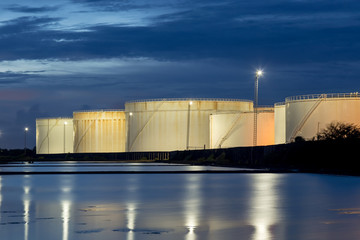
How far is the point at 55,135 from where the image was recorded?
136 metres

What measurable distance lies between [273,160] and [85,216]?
4438 centimetres

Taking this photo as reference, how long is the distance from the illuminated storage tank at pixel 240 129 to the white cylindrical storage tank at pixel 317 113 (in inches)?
660

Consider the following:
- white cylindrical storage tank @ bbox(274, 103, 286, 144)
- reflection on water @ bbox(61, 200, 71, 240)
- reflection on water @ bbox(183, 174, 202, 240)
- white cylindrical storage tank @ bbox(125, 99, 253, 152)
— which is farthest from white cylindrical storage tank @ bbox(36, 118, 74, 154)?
Result: reflection on water @ bbox(61, 200, 71, 240)

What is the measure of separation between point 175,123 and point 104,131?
72.0 ft

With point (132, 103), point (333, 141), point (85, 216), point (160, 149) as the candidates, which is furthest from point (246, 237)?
point (132, 103)

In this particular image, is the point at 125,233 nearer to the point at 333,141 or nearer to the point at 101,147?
the point at 333,141

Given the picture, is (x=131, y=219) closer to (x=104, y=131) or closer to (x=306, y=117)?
(x=306, y=117)

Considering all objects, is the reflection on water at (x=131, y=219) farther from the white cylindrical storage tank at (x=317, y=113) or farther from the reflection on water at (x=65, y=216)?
the white cylindrical storage tank at (x=317, y=113)

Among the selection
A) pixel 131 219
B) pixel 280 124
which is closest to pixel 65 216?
pixel 131 219

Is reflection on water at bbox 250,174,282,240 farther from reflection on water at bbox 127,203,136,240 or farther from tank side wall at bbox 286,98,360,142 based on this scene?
tank side wall at bbox 286,98,360,142

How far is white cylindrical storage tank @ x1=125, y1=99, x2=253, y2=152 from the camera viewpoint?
3991 inches

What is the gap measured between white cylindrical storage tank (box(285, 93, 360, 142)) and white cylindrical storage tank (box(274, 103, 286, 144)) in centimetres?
591

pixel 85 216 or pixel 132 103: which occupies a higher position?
pixel 132 103

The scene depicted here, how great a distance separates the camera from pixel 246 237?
9.59 m
